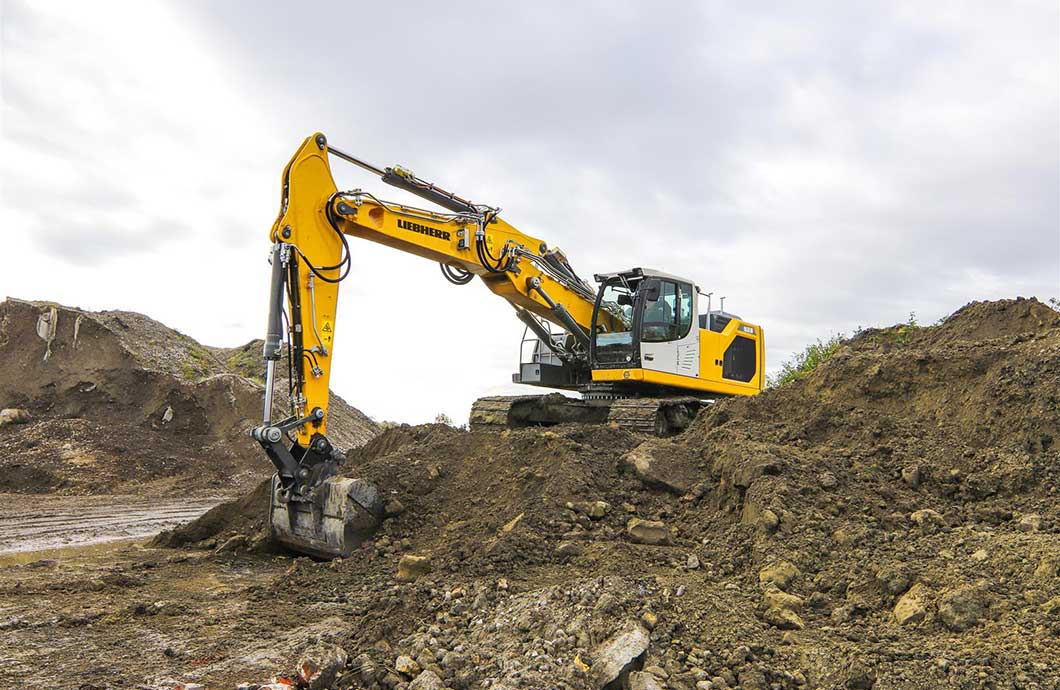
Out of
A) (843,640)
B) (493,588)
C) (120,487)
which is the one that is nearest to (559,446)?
(493,588)

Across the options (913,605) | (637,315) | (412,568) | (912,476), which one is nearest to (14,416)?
(637,315)

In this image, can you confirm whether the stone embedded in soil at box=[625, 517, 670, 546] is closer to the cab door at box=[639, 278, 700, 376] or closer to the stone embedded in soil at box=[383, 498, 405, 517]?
the stone embedded in soil at box=[383, 498, 405, 517]

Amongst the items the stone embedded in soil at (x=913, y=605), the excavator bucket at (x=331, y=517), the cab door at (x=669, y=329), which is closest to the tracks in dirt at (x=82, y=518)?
the excavator bucket at (x=331, y=517)

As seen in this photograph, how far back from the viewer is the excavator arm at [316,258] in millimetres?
7379

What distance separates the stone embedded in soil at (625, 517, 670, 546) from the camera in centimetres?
619

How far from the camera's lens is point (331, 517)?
286 inches

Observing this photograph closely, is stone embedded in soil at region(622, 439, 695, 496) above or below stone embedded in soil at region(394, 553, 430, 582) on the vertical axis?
above

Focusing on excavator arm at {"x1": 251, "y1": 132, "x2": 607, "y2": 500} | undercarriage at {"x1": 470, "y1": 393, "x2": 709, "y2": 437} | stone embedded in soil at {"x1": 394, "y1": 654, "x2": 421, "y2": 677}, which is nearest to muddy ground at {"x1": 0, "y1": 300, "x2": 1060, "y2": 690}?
stone embedded in soil at {"x1": 394, "y1": 654, "x2": 421, "y2": 677}

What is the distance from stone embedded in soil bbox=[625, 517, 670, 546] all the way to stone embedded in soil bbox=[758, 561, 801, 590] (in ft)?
3.09

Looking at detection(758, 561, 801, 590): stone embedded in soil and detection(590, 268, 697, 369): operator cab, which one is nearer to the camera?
detection(758, 561, 801, 590): stone embedded in soil

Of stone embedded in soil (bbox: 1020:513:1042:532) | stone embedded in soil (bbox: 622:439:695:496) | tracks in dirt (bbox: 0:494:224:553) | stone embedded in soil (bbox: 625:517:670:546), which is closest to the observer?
stone embedded in soil (bbox: 1020:513:1042:532)

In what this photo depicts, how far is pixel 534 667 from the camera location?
13.3ft

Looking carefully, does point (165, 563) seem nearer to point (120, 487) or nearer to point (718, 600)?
point (718, 600)

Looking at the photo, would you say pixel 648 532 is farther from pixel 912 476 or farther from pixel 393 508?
pixel 393 508
